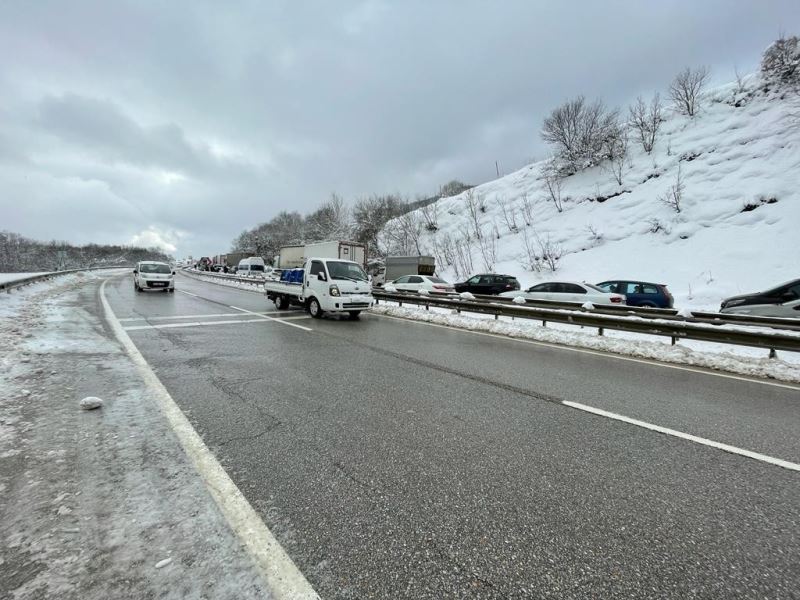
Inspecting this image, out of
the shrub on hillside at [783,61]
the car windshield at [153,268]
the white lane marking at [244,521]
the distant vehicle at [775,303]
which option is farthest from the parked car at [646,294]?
the shrub on hillside at [783,61]

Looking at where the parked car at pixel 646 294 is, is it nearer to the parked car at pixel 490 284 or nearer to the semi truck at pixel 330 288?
the parked car at pixel 490 284

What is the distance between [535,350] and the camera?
29.0 feet

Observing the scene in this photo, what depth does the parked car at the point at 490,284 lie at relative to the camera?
70.1 feet

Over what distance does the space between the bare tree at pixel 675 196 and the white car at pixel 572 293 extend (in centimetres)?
1792

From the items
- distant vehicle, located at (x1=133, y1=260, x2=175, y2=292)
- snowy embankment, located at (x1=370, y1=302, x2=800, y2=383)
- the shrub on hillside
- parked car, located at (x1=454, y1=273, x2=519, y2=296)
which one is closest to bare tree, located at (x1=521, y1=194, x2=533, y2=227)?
parked car, located at (x1=454, y1=273, x2=519, y2=296)

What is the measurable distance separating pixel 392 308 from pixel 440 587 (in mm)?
14332

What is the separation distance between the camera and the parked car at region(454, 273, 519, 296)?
21359mm

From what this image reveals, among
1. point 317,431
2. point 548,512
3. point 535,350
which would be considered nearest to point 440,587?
point 548,512

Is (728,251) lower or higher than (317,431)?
higher

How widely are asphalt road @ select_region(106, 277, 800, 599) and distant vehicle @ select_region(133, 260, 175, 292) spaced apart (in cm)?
1718

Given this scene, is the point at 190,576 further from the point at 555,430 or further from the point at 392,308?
the point at 392,308

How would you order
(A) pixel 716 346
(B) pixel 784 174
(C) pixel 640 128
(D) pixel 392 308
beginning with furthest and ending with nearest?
(C) pixel 640 128
(B) pixel 784 174
(D) pixel 392 308
(A) pixel 716 346

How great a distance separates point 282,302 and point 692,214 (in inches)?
1116

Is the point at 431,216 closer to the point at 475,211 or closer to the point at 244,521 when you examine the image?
the point at 475,211
